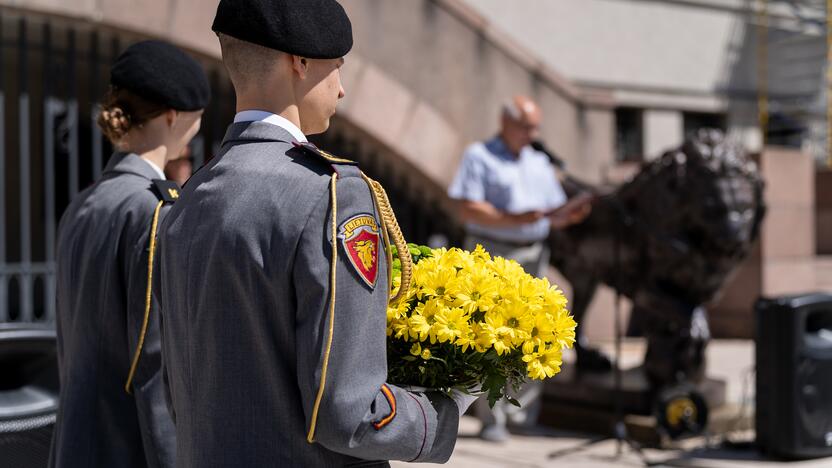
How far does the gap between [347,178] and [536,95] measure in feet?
24.2

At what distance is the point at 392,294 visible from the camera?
1941 millimetres

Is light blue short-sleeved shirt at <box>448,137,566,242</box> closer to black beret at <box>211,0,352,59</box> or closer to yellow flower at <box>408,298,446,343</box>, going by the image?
yellow flower at <box>408,298,446,343</box>


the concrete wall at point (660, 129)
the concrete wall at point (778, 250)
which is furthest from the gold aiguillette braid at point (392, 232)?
the concrete wall at point (660, 129)

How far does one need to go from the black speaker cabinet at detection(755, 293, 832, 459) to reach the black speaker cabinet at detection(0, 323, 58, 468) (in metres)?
4.04

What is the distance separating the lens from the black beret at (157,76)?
8.95ft

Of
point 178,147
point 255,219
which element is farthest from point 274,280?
point 178,147

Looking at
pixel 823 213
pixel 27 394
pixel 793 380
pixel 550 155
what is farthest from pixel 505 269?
pixel 823 213

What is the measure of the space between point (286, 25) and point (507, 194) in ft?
15.3

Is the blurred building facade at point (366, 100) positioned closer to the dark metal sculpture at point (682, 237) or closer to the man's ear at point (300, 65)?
the dark metal sculpture at point (682, 237)

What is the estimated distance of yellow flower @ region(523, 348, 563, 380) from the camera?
1932 millimetres

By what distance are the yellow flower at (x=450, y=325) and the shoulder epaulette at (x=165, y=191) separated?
978mm

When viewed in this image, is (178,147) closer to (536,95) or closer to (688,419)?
(688,419)

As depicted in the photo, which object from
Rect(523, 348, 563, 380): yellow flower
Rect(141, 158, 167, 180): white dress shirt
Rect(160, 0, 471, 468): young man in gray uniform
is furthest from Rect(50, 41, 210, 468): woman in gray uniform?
Rect(523, 348, 563, 380): yellow flower

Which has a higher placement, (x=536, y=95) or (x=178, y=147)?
(x=536, y=95)
